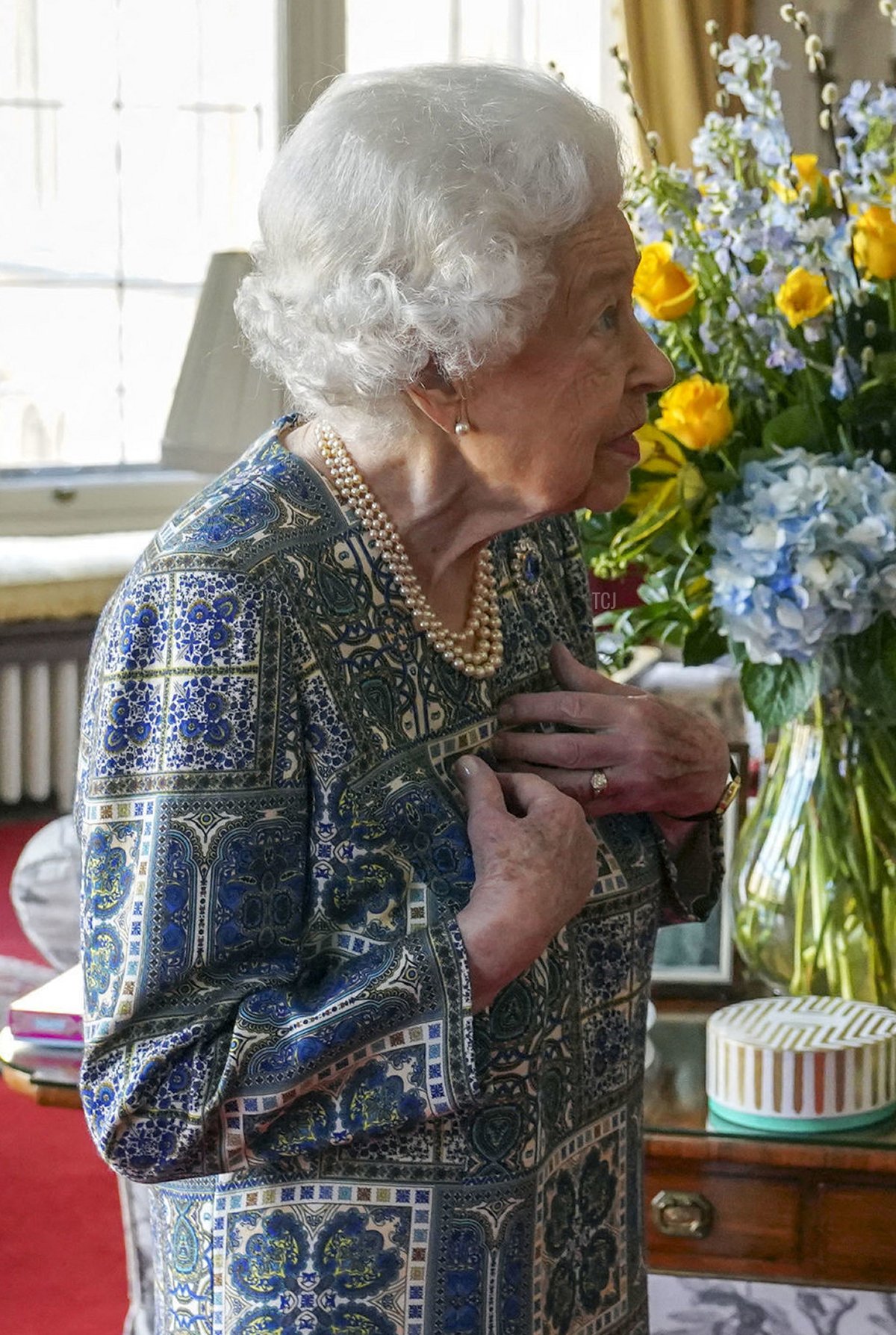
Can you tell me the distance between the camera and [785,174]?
162 cm

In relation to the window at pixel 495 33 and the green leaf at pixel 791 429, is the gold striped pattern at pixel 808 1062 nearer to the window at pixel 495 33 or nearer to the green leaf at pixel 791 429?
the green leaf at pixel 791 429

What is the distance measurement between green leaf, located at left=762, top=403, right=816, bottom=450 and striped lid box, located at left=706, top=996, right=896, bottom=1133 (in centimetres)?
56

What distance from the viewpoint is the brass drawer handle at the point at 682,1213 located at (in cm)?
160

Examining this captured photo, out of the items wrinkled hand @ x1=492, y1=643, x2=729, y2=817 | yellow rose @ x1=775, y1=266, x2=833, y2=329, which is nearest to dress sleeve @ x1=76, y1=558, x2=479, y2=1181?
wrinkled hand @ x1=492, y1=643, x2=729, y2=817

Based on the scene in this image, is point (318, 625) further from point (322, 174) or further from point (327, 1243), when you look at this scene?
point (327, 1243)

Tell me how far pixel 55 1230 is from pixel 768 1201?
5.71 feet

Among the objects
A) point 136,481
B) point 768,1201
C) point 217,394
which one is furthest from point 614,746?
point 136,481

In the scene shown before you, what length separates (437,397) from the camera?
3.70 feet

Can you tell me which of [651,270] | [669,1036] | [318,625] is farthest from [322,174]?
[669,1036]

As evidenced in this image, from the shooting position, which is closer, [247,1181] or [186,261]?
[247,1181]

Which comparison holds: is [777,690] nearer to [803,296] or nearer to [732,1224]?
[803,296]

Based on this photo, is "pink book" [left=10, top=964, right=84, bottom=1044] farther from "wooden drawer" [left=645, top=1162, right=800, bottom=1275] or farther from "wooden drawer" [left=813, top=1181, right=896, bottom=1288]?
"wooden drawer" [left=813, top=1181, right=896, bottom=1288]

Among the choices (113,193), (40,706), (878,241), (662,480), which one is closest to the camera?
(878,241)

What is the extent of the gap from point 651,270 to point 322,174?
56cm
